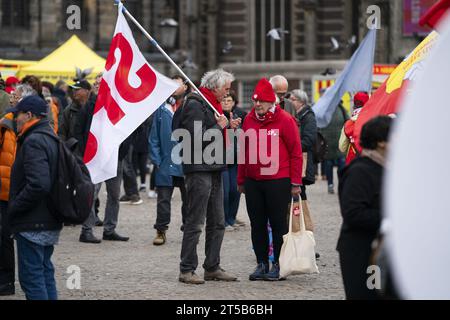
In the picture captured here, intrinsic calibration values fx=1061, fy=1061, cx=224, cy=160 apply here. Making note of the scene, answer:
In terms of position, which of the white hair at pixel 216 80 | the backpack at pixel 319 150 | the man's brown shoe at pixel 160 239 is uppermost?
the white hair at pixel 216 80

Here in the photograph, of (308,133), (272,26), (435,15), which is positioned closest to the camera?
(435,15)

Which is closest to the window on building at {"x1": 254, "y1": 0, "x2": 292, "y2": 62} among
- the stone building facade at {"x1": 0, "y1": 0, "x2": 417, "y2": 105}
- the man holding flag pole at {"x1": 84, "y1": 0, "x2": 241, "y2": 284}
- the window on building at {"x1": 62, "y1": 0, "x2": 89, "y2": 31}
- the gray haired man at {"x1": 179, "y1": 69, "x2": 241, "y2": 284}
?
the stone building facade at {"x1": 0, "y1": 0, "x2": 417, "y2": 105}

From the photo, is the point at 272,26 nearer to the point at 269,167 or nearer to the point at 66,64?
the point at 66,64

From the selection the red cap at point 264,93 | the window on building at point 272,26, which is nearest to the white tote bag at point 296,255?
the red cap at point 264,93

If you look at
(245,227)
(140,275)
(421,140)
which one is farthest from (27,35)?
(421,140)

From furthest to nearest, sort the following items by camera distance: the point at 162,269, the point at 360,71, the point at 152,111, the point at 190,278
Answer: the point at 360,71 → the point at 162,269 → the point at 152,111 → the point at 190,278

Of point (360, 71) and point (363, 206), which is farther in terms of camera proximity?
point (360, 71)

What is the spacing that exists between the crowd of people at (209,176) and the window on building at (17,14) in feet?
70.7

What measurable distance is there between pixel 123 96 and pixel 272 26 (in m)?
27.2

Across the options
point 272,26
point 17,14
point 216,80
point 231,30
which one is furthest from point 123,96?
point 231,30

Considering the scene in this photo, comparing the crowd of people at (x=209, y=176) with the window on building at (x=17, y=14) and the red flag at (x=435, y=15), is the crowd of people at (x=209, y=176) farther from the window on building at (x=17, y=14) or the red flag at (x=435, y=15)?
the window on building at (x=17, y=14)

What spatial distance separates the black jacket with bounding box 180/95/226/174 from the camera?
8984 millimetres

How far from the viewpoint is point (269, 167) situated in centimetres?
929

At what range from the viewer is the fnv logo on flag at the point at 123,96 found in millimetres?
9828
